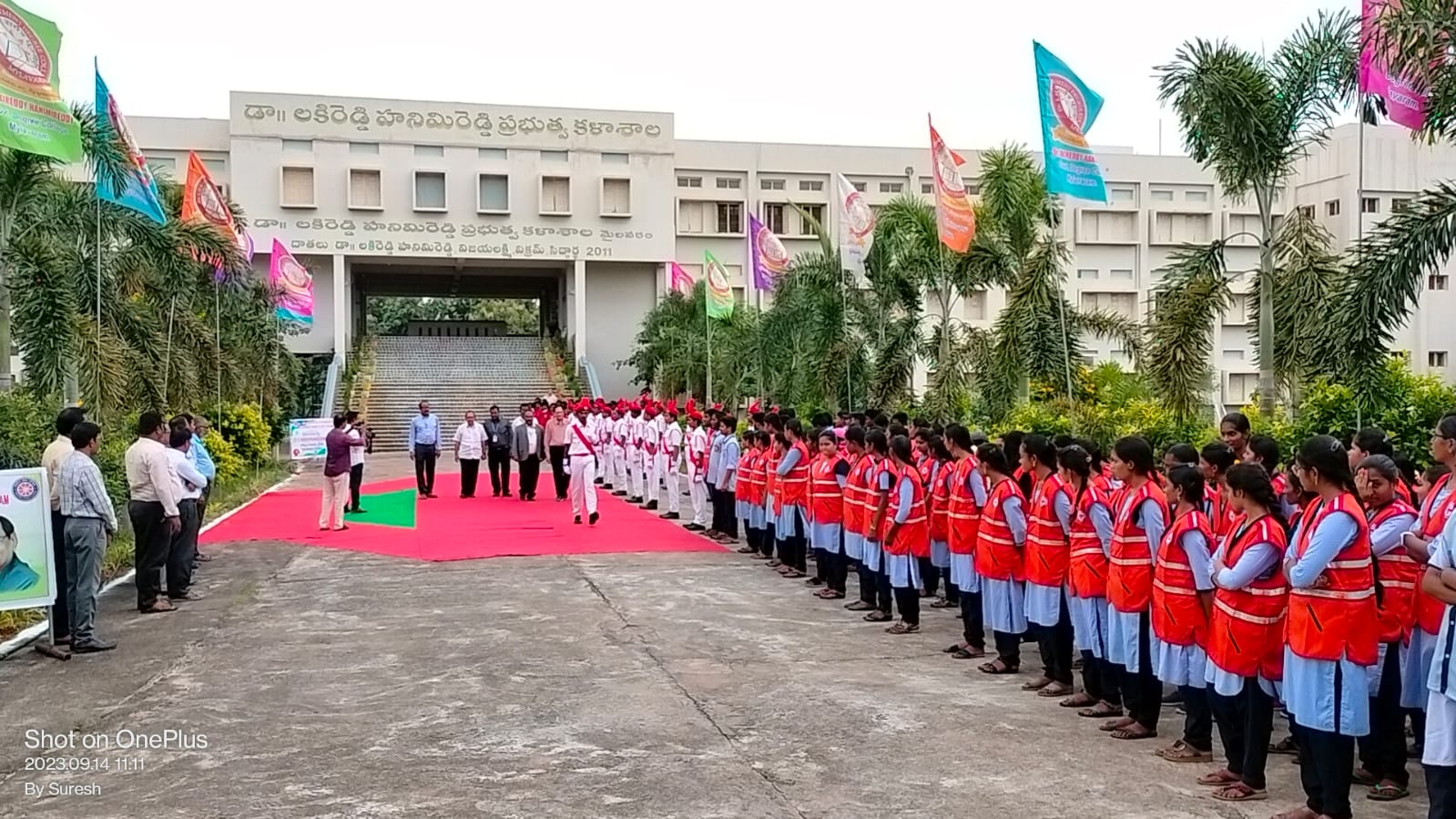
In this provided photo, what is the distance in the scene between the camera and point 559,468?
1762cm

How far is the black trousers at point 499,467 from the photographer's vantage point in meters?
18.3

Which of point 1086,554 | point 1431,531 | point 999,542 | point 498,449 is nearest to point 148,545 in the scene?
point 999,542

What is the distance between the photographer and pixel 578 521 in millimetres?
14734

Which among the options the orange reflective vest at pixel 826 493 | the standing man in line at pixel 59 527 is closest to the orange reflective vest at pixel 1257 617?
the orange reflective vest at pixel 826 493

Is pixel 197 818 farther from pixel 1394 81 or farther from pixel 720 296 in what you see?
pixel 720 296

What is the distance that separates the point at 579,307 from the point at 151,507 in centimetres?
3166

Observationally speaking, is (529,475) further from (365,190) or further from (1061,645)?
(365,190)

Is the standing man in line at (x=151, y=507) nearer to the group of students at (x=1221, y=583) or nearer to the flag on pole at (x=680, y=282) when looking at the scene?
the group of students at (x=1221, y=583)

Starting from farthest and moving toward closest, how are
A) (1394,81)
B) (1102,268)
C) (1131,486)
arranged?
1. (1102,268)
2. (1394,81)
3. (1131,486)

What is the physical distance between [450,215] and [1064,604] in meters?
35.0

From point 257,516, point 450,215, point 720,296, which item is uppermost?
point 450,215

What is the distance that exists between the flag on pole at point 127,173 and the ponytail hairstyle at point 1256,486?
12397 mm

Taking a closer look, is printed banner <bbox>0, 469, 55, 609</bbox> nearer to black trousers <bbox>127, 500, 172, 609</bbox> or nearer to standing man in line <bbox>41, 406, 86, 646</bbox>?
standing man in line <bbox>41, 406, 86, 646</bbox>

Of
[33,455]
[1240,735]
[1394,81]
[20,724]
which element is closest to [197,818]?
[20,724]
